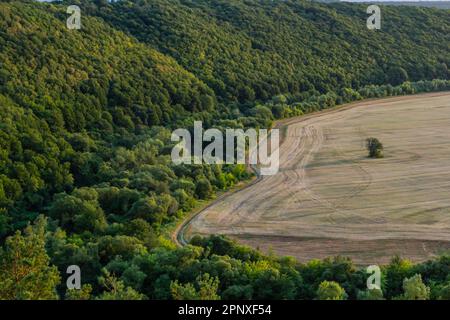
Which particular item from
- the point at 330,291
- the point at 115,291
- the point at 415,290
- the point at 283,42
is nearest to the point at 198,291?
the point at 115,291

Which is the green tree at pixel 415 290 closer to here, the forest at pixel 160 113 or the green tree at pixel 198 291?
the forest at pixel 160 113

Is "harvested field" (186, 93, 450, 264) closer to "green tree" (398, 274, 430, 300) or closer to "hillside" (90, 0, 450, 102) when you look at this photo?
"green tree" (398, 274, 430, 300)

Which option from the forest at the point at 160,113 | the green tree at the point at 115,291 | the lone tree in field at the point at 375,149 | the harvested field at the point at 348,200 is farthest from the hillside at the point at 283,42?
the green tree at the point at 115,291

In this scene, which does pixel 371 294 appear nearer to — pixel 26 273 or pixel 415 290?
pixel 415 290

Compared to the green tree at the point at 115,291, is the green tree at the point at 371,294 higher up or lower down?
lower down

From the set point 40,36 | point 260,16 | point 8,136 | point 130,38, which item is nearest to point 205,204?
point 8,136
